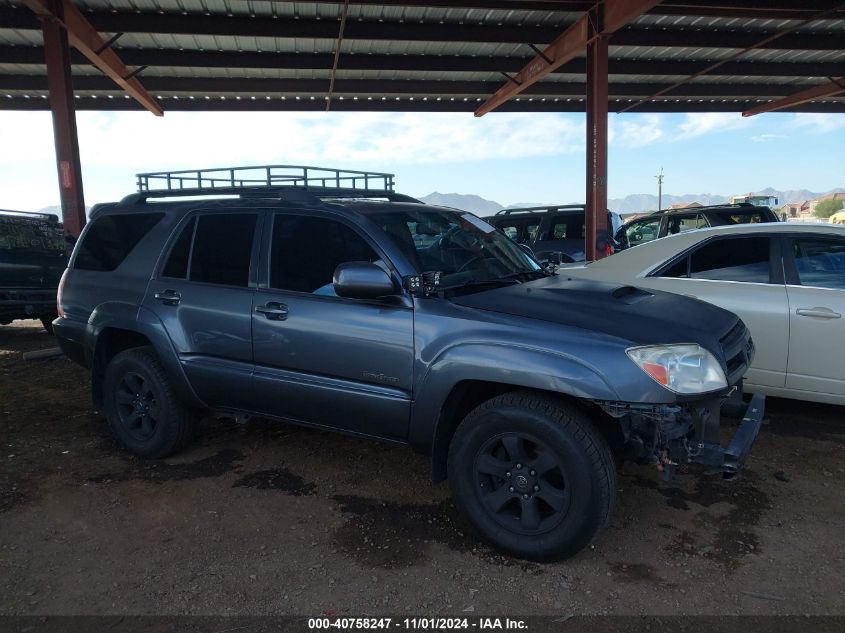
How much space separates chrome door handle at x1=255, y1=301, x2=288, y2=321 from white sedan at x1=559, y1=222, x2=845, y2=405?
2981 mm

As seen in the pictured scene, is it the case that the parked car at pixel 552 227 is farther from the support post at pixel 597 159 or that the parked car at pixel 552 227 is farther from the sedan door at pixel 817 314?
the sedan door at pixel 817 314

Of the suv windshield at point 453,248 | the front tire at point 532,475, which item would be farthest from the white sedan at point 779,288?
the front tire at point 532,475

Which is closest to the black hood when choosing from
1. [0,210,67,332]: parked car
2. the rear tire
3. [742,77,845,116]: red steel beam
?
the rear tire

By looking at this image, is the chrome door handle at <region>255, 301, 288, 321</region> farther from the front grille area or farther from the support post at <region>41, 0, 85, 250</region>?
the support post at <region>41, 0, 85, 250</region>

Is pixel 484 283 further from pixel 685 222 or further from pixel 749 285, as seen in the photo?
pixel 685 222

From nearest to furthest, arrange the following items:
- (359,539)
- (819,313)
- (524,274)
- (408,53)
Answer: (359,539), (524,274), (819,313), (408,53)

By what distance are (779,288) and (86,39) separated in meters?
10.9

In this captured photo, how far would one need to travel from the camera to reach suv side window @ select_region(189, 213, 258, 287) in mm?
3805

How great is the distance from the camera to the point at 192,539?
318 centimetres

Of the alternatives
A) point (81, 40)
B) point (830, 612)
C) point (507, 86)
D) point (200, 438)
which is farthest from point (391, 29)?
point (830, 612)

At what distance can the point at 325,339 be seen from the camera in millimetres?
3363

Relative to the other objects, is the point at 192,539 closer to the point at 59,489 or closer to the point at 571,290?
the point at 59,489

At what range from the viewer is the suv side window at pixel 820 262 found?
172 inches

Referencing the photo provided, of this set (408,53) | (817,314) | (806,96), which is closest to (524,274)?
(817,314)
